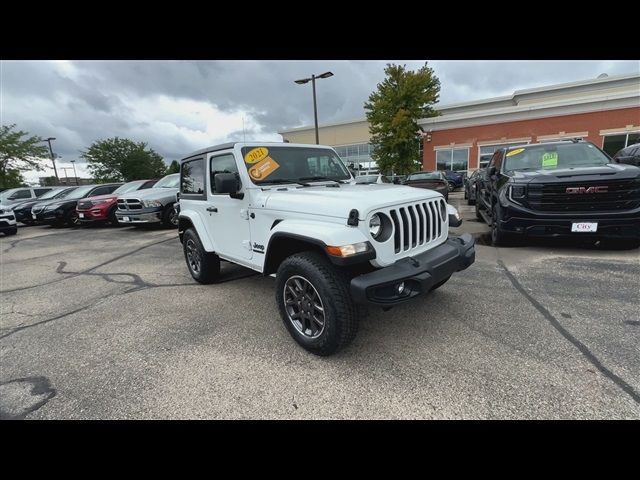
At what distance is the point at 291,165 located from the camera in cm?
374

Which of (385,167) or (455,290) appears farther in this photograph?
(385,167)

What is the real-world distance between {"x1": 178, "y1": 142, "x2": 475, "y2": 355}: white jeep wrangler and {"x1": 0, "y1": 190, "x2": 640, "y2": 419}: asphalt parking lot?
425 millimetres

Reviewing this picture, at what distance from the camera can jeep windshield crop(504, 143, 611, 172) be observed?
18.3ft

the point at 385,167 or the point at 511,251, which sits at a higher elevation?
the point at 385,167

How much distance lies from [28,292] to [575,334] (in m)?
7.08

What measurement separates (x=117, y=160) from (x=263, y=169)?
4180 cm

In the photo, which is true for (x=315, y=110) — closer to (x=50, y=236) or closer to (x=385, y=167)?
(x=385, y=167)

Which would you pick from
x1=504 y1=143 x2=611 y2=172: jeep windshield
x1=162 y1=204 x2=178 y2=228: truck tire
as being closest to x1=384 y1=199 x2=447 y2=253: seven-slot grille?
x1=504 y1=143 x2=611 y2=172: jeep windshield

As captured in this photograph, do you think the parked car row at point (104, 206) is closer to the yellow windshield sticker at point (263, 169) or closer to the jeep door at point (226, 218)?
the jeep door at point (226, 218)

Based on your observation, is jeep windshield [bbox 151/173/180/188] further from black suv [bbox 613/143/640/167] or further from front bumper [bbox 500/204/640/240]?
black suv [bbox 613/143/640/167]

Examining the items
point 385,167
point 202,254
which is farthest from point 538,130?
point 202,254

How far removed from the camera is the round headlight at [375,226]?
2473mm

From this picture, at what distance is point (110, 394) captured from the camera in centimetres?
236

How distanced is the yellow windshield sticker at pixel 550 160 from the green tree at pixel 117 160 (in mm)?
40872
